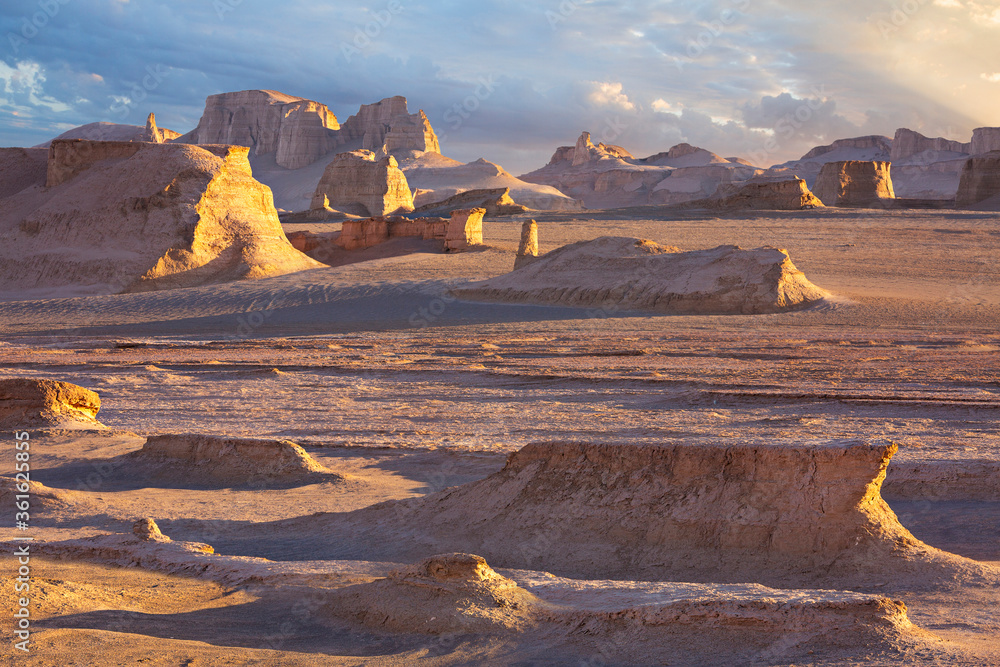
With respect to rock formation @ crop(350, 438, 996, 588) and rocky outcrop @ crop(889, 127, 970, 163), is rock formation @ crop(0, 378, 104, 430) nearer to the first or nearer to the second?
rock formation @ crop(350, 438, 996, 588)

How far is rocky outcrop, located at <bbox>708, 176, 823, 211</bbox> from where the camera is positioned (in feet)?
153

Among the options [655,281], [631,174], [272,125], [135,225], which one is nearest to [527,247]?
[655,281]

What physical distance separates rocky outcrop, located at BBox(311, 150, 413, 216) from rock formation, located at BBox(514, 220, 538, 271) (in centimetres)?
4009

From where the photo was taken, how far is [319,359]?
48.3 ft

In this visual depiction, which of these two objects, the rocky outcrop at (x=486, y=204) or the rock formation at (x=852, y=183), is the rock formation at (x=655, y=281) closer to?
the rocky outcrop at (x=486, y=204)

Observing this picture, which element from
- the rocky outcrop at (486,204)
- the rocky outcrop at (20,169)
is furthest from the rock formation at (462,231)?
the rocky outcrop at (486,204)

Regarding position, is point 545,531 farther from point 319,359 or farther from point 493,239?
point 493,239

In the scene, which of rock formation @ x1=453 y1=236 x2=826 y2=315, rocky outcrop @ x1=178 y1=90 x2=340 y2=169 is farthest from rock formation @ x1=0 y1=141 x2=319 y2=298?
rocky outcrop @ x1=178 y1=90 x2=340 y2=169

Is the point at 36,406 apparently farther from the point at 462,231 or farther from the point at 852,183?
the point at 852,183

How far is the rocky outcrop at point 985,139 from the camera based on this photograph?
89.4 m

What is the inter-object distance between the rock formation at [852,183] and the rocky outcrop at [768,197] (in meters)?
9.58

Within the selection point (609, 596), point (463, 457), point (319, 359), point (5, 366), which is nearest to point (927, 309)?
point (319, 359)

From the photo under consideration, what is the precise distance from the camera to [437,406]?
10.8m

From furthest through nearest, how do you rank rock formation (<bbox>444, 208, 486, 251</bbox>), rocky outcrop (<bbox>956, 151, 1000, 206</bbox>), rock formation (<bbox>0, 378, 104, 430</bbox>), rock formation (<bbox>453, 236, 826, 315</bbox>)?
rocky outcrop (<bbox>956, 151, 1000, 206</bbox>), rock formation (<bbox>444, 208, 486, 251</bbox>), rock formation (<bbox>453, 236, 826, 315</bbox>), rock formation (<bbox>0, 378, 104, 430</bbox>)
